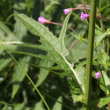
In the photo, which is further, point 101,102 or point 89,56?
point 101,102

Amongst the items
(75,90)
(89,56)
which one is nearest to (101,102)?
(75,90)

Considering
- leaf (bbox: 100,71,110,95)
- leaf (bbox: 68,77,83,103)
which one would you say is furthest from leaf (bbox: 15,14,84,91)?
leaf (bbox: 100,71,110,95)

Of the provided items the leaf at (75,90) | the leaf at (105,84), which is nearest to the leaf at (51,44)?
the leaf at (75,90)

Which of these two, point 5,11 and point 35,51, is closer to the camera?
point 35,51

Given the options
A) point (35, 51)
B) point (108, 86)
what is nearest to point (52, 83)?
point (35, 51)

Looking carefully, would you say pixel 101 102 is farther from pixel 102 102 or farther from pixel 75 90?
pixel 75 90

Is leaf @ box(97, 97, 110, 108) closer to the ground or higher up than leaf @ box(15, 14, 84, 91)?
closer to the ground

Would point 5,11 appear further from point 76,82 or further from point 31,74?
point 76,82

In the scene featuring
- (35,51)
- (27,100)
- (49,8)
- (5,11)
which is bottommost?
(27,100)

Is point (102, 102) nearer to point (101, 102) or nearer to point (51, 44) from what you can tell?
point (101, 102)

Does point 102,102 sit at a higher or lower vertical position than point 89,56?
lower

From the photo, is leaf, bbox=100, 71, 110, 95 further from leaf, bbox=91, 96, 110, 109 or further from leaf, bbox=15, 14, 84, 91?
leaf, bbox=15, 14, 84, 91
